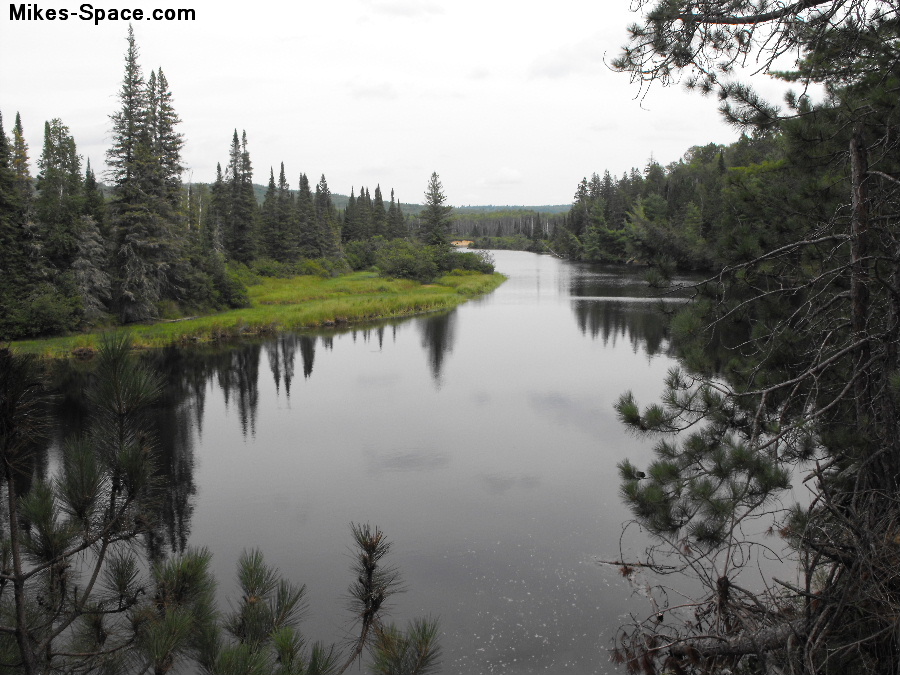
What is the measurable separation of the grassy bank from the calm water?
2980 mm

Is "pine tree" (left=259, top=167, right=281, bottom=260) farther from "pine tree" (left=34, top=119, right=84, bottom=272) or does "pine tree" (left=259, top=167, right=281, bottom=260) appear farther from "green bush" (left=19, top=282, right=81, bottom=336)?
"green bush" (left=19, top=282, right=81, bottom=336)

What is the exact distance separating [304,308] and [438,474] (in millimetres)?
24096

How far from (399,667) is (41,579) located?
6.90ft

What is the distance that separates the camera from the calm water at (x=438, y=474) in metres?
8.11

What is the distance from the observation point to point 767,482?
4266 millimetres

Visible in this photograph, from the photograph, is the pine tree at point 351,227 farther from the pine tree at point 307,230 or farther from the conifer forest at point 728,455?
the conifer forest at point 728,455

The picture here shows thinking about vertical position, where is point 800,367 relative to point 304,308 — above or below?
above

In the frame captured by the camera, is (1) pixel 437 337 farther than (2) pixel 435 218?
No

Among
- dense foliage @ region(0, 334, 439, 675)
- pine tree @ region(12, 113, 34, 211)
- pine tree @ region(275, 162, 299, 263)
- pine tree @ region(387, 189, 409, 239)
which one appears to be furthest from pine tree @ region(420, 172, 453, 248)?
dense foliage @ region(0, 334, 439, 675)

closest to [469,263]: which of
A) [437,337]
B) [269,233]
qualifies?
[269,233]

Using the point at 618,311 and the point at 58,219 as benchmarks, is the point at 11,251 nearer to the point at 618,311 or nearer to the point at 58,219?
the point at 58,219

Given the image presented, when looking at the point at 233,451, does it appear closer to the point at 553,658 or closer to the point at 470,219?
the point at 553,658

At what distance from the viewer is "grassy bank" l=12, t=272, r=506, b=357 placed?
25550 millimetres

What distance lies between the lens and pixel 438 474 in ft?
41.6
